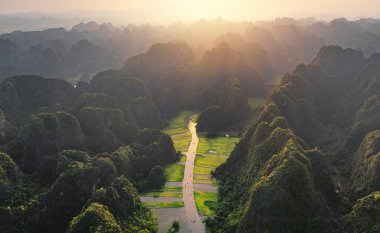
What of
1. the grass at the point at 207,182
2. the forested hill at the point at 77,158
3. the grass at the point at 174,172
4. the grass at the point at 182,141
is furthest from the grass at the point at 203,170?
the grass at the point at 182,141

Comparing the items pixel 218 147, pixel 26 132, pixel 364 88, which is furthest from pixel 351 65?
pixel 26 132

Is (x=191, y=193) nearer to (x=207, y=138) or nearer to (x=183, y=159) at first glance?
(x=183, y=159)

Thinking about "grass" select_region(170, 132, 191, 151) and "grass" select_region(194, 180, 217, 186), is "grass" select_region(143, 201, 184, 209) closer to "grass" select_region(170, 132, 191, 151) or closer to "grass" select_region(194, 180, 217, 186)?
"grass" select_region(194, 180, 217, 186)

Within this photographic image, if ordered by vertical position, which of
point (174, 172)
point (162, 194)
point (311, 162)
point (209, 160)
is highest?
point (311, 162)

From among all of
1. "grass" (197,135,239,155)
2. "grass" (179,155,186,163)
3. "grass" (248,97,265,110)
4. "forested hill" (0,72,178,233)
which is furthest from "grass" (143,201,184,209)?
"grass" (248,97,265,110)

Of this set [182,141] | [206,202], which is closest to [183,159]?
[182,141]

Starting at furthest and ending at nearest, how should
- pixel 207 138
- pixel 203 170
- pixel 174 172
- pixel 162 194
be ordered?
pixel 207 138 < pixel 203 170 < pixel 174 172 < pixel 162 194

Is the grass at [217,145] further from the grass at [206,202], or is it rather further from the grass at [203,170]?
the grass at [206,202]
